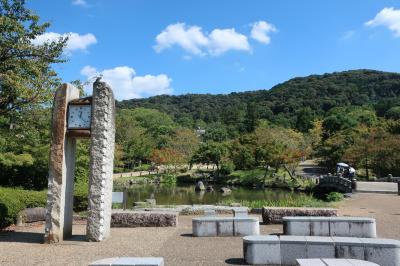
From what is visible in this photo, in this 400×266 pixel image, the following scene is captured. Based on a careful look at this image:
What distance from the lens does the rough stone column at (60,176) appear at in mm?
7809

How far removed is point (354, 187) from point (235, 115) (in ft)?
194

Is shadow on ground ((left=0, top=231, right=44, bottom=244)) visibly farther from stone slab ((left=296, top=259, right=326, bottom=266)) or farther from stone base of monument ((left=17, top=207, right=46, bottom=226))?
stone slab ((left=296, top=259, right=326, bottom=266))

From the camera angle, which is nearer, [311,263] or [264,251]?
[311,263]

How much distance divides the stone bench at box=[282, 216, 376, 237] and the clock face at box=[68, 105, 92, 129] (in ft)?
16.0

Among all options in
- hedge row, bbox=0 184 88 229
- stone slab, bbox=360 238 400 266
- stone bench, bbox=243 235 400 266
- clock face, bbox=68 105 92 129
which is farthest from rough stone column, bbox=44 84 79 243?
stone slab, bbox=360 238 400 266

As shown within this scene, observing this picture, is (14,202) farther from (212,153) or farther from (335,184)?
(212,153)

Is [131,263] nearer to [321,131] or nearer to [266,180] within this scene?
[266,180]

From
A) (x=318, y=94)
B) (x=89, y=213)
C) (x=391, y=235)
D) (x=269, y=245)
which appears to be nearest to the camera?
(x=269, y=245)

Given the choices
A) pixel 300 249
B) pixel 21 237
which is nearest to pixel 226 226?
pixel 300 249

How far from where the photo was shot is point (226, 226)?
8328 mm

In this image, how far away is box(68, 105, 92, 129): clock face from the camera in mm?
8141

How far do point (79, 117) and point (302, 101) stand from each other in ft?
277

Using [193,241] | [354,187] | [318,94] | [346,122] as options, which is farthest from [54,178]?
[318,94]

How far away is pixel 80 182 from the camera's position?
15.1 meters
